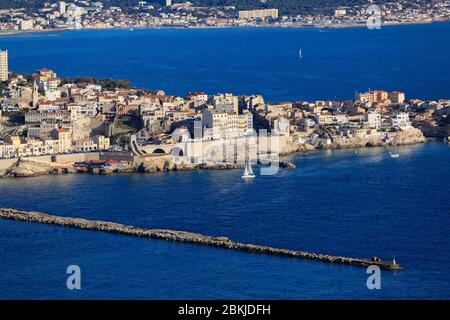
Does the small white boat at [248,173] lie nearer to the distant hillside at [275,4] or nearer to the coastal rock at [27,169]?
the coastal rock at [27,169]

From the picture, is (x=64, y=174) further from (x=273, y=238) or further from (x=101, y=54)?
(x=101, y=54)

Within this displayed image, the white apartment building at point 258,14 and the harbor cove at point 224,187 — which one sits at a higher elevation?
the harbor cove at point 224,187

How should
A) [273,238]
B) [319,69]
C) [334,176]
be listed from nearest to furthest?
1. [273,238]
2. [334,176]
3. [319,69]

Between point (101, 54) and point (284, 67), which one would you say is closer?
point (284, 67)

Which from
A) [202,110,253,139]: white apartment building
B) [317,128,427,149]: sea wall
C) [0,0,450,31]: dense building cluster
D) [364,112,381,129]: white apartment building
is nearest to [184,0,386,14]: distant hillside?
[0,0,450,31]: dense building cluster

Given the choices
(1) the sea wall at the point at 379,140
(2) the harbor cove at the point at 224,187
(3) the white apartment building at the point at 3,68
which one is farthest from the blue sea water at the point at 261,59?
(1) the sea wall at the point at 379,140
